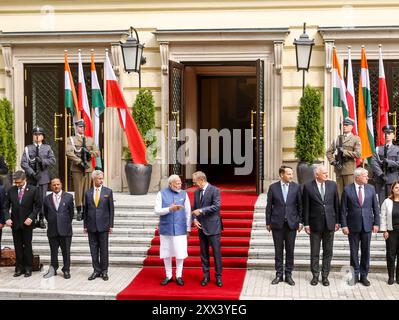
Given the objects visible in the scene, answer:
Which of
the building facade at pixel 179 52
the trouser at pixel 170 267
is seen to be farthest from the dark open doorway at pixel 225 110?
the trouser at pixel 170 267

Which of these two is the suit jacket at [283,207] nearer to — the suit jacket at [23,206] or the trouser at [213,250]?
the trouser at [213,250]

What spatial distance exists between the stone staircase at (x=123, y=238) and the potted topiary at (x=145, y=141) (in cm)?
120

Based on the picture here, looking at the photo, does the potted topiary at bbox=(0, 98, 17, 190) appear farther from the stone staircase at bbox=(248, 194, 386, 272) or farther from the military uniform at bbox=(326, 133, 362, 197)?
the military uniform at bbox=(326, 133, 362, 197)

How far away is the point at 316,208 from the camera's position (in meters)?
10.4

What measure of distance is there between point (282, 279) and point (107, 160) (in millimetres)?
6643

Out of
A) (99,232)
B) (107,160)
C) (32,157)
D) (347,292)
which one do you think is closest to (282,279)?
(347,292)

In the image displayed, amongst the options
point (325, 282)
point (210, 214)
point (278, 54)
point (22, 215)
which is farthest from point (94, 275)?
point (278, 54)

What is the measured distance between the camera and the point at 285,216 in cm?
1042

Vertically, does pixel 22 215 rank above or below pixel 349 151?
below

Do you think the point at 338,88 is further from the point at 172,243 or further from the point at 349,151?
the point at 172,243

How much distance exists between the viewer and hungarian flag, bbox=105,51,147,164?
13.9 m

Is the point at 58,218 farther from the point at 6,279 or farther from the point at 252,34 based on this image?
the point at 252,34

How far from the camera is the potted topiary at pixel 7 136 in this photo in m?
15.3

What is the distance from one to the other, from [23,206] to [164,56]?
5.92 metres
